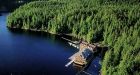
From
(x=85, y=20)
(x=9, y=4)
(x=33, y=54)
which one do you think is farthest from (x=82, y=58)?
(x=9, y=4)

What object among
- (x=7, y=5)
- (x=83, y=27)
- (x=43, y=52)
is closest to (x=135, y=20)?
(x=83, y=27)

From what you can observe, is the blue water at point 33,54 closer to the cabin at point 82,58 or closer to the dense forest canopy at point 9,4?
the cabin at point 82,58

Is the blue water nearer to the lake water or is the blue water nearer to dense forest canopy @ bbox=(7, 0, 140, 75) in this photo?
the lake water

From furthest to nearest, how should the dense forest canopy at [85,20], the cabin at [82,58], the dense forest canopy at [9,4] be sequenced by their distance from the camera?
the dense forest canopy at [9,4] < the dense forest canopy at [85,20] < the cabin at [82,58]

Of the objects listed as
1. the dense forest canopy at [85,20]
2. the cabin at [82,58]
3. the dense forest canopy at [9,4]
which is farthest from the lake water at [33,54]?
the dense forest canopy at [9,4]

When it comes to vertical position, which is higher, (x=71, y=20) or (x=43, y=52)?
(x=71, y=20)

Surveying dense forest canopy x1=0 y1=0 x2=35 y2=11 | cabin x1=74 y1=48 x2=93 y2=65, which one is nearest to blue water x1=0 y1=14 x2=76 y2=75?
cabin x1=74 y1=48 x2=93 y2=65

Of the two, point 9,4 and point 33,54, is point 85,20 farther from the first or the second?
point 9,4

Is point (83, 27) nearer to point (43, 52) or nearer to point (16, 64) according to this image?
point (43, 52)
